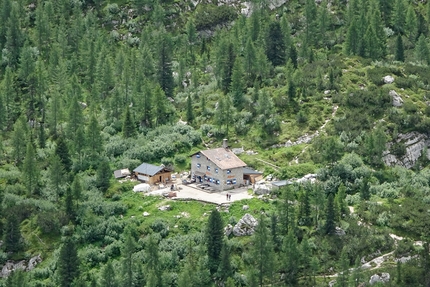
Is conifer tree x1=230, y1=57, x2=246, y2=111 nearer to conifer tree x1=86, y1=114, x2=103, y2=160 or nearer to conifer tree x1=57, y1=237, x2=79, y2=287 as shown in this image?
conifer tree x1=86, y1=114, x2=103, y2=160

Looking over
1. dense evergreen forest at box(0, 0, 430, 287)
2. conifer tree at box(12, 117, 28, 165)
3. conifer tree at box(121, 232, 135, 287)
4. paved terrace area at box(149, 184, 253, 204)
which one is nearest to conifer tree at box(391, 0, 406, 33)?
dense evergreen forest at box(0, 0, 430, 287)

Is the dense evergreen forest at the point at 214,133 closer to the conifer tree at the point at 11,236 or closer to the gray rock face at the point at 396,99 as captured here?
the conifer tree at the point at 11,236

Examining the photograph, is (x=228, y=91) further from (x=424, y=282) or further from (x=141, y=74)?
(x=424, y=282)

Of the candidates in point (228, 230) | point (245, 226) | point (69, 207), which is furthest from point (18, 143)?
point (245, 226)

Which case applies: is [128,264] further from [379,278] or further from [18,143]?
[18,143]

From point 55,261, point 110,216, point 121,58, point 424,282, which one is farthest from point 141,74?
point 424,282

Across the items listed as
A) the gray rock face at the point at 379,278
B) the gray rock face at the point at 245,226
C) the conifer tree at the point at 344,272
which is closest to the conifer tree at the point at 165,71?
the gray rock face at the point at 245,226
